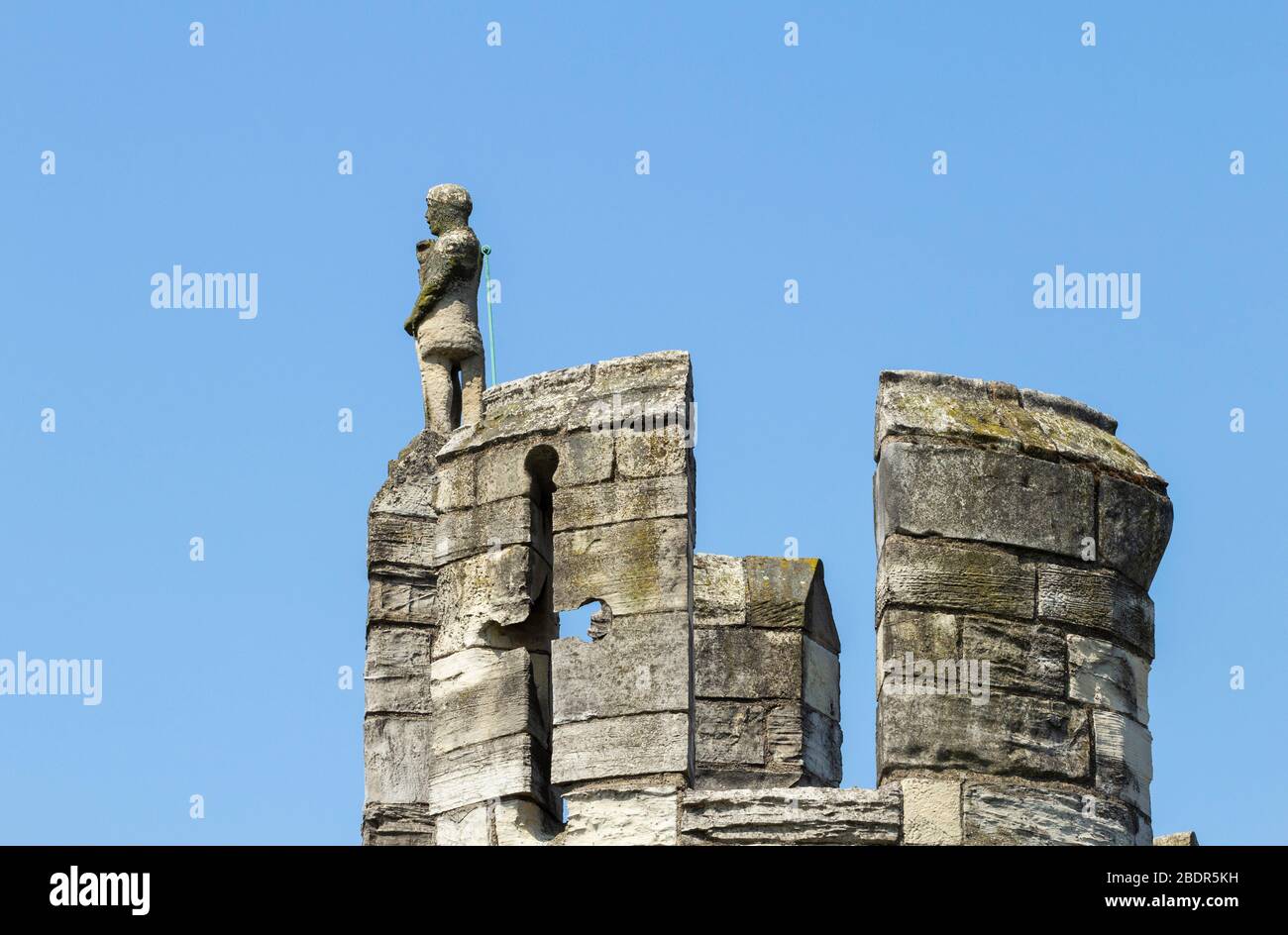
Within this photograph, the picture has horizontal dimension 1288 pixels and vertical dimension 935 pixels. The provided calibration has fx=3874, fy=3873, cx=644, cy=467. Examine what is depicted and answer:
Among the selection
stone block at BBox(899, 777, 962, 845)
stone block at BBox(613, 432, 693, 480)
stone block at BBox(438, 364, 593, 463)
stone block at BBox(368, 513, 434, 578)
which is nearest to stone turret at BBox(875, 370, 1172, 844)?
stone block at BBox(899, 777, 962, 845)

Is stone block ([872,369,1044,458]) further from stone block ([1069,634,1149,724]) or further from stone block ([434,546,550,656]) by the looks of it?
stone block ([434,546,550,656])

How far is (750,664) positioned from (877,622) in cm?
329

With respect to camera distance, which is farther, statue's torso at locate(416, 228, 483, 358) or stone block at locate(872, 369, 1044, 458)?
statue's torso at locate(416, 228, 483, 358)

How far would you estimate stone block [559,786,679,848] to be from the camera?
17.4m

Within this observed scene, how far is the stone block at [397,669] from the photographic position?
65.1ft

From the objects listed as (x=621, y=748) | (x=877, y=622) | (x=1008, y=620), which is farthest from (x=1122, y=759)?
(x=621, y=748)

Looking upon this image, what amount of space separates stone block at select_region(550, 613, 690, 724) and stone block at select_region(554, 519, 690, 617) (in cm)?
10

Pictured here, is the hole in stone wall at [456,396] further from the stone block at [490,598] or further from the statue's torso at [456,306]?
the stone block at [490,598]

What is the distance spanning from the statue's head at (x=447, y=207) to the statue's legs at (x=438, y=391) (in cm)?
73

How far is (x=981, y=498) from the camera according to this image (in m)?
17.6

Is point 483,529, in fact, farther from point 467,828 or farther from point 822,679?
point 822,679

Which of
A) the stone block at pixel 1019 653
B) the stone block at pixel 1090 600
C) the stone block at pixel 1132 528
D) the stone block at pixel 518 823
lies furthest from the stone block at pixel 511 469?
the stone block at pixel 1132 528

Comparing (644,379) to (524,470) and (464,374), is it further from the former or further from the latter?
(464,374)
